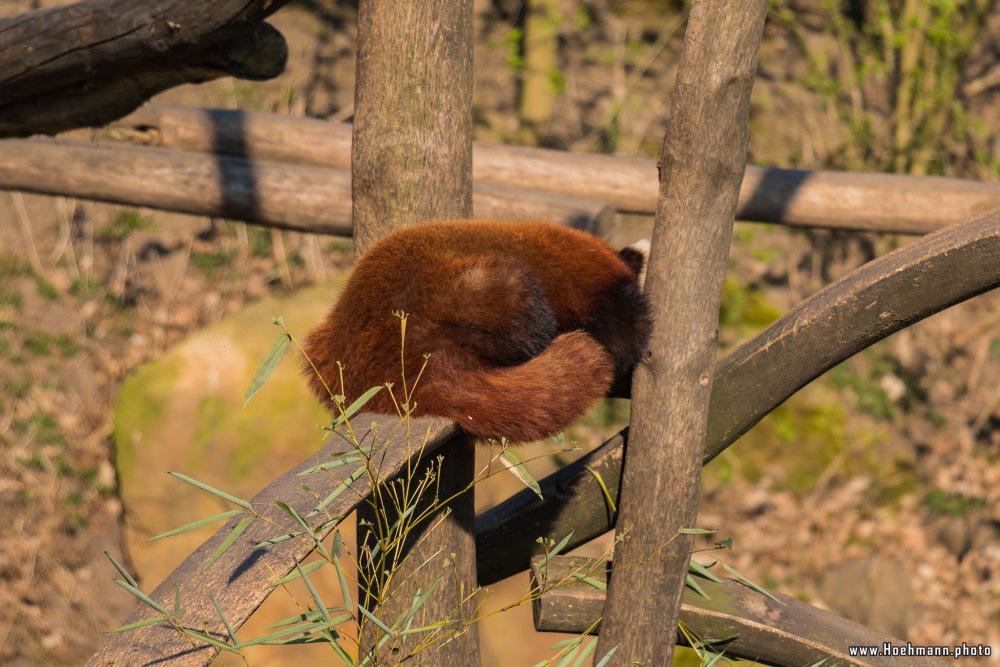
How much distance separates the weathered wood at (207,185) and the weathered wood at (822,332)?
1.18 m

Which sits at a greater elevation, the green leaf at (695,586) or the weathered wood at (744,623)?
the green leaf at (695,586)

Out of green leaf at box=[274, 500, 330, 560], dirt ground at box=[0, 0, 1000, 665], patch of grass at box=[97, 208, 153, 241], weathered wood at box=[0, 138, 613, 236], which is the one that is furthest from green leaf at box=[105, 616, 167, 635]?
patch of grass at box=[97, 208, 153, 241]

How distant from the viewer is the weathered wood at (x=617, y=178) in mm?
3428

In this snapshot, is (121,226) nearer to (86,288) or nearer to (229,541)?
(86,288)

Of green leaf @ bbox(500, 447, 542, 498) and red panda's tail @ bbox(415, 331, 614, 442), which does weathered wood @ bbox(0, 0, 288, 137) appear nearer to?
red panda's tail @ bbox(415, 331, 614, 442)

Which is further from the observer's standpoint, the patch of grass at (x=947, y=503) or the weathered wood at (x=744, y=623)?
the patch of grass at (x=947, y=503)

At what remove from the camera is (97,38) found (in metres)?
2.54

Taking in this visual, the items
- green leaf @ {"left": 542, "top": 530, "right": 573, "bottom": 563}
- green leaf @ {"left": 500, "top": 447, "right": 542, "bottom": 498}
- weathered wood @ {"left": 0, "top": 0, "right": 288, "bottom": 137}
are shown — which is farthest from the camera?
weathered wood @ {"left": 0, "top": 0, "right": 288, "bottom": 137}

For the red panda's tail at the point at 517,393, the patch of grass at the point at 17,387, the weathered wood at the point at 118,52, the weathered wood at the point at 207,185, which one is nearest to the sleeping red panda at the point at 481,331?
the red panda's tail at the point at 517,393

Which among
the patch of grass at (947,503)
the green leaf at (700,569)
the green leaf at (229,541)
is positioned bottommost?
the patch of grass at (947,503)

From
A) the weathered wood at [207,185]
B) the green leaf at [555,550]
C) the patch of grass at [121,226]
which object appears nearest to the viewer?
the green leaf at [555,550]

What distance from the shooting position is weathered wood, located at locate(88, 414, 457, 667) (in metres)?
1.39

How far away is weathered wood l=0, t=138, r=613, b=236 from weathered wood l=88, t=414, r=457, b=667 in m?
1.71

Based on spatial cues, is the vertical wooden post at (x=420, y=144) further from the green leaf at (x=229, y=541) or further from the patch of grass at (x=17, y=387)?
the patch of grass at (x=17, y=387)
